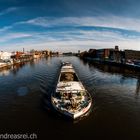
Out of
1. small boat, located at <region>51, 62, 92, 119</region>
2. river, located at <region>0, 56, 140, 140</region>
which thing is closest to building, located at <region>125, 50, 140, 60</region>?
river, located at <region>0, 56, 140, 140</region>

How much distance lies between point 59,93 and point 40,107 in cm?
466

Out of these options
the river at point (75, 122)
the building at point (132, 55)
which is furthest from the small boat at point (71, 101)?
the building at point (132, 55)

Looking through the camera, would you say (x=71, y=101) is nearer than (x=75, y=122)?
No

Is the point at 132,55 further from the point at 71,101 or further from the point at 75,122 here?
the point at 75,122

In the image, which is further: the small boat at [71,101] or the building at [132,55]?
the building at [132,55]

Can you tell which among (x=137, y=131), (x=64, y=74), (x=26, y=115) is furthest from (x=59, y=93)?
(x=64, y=74)

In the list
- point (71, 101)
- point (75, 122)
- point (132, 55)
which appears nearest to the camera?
point (75, 122)

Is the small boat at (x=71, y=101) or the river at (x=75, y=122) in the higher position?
the small boat at (x=71, y=101)

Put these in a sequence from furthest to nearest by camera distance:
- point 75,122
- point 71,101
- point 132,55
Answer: point 132,55 → point 71,101 → point 75,122

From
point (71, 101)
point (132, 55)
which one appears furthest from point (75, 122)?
point (132, 55)

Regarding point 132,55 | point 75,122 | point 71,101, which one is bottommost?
point 75,122


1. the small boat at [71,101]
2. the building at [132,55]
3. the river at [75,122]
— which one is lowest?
the river at [75,122]

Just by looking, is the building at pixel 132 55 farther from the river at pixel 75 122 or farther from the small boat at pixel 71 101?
the small boat at pixel 71 101

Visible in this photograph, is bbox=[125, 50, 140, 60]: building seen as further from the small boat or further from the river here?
the small boat
